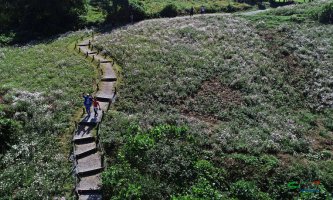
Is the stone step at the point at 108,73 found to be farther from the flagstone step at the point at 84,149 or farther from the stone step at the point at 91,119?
the flagstone step at the point at 84,149

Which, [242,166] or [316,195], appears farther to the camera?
[242,166]

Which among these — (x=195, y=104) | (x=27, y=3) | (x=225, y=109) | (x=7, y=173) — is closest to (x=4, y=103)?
(x=7, y=173)

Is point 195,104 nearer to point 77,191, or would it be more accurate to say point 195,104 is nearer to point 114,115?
point 114,115

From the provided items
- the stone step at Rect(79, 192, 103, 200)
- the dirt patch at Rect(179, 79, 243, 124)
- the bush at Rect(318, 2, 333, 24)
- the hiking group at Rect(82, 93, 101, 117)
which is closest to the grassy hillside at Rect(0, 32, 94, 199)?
the stone step at Rect(79, 192, 103, 200)

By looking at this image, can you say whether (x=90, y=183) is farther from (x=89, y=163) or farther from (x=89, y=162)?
(x=89, y=162)

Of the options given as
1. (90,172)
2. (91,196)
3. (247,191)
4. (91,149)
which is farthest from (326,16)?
(91,196)

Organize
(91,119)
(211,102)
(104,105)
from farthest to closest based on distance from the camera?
(211,102) < (104,105) < (91,119)
